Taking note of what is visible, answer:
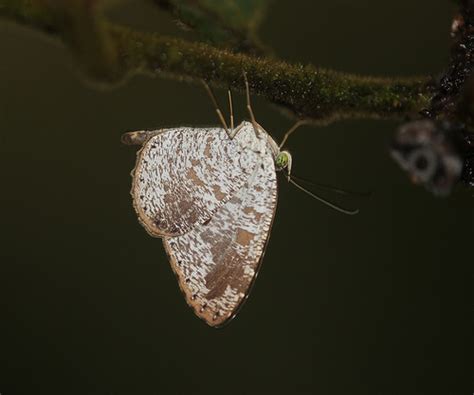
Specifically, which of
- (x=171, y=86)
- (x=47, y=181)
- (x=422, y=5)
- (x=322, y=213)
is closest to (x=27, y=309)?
(x=47, y=181)

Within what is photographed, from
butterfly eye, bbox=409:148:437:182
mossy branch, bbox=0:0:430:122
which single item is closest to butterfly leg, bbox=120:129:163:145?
mossy branch, bbox=0:0:430:122

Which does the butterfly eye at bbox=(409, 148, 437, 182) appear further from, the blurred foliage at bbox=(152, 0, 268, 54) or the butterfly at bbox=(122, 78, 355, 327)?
the butterfly at bbox=(122, 78, 355, 327)

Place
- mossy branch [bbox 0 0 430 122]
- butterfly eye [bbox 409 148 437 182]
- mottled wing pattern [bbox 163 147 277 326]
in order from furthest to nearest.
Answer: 1. mottled wing pattern [bbox 163 147 277 326]
2. mossy branch [bbox 0 0 430 122]
3. butterfly eye [bbox 409 148 437 182]

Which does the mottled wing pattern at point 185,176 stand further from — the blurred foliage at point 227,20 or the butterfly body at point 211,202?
the blurred foliage at point 227,20

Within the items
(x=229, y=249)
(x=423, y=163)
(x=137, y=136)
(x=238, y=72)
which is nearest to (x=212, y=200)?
(x=229, y=249)

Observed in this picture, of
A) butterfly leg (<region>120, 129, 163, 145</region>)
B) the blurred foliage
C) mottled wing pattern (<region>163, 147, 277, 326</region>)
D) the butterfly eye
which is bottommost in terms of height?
mottled wing pattern (<region>163, 147, 277, 326</region>)

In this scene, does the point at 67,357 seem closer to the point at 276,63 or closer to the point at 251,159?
the point at 251,159
